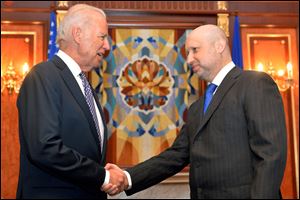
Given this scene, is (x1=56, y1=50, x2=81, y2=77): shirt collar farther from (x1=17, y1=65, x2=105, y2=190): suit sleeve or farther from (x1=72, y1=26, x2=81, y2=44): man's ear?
(x1=17, y1=65, x2=105, y2=190): suit sleeve

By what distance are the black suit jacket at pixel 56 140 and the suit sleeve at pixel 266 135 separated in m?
0.84

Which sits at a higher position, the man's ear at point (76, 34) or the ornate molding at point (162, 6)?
the ornate molding at point (162, 6)

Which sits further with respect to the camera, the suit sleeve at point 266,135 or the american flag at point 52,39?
the american flag at point 52,39

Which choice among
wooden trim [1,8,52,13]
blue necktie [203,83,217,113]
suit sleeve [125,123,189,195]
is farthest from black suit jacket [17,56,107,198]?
wooden trim [1,8,52,13]

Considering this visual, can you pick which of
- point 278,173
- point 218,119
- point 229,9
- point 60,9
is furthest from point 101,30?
point 229,9

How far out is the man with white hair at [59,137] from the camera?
2.15 meters

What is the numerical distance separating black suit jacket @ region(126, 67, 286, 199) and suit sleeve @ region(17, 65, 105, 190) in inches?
25.8

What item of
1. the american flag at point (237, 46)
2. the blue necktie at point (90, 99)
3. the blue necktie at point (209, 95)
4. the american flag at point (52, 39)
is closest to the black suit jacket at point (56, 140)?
the blue necktie at point (90, 99)

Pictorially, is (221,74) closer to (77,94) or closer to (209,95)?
(209,95)

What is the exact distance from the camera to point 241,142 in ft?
8.00

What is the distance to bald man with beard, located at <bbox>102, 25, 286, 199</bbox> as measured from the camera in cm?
225

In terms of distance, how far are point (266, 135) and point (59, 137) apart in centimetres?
109

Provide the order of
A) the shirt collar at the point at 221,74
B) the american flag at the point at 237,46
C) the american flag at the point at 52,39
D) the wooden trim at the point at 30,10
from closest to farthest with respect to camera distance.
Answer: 1. the shirt collar at the point at 221,74
2. the american flag at the point at 52,39
3. the american flag at the point at 237,46
4. the wooden trim at the point at 30,10

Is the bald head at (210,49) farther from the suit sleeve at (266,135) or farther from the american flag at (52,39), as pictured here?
the american flag at (52,39)
